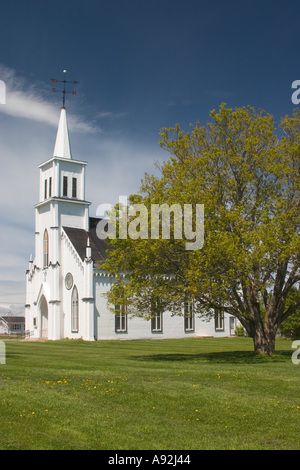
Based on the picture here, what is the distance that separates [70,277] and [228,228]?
27.5 meters

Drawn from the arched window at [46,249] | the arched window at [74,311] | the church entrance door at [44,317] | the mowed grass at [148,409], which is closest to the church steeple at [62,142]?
the arched window at [46,249]

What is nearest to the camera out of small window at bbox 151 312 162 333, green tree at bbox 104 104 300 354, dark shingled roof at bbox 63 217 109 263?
green tree at bbox 104 104 300 354

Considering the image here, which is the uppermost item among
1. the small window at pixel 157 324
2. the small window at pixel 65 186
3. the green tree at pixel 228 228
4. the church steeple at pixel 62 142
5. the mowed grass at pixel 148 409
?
the church steeple at pixel 62 142

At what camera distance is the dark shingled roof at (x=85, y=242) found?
1906 inches

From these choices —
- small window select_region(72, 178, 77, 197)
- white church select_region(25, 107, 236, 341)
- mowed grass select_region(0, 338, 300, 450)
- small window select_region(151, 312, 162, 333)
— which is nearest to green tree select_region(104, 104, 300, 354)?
mowed grass select_region(0, 338, 300, 450)

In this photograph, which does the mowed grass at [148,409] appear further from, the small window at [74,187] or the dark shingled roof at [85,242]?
the small window at [74,187]

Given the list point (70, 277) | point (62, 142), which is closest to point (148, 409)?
point (70, 277)

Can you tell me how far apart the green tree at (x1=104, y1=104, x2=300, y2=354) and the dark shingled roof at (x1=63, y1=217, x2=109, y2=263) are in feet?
76.6

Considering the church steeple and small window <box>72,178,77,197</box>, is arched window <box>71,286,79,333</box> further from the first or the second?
the church steeple

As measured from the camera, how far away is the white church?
4666 centimetres
